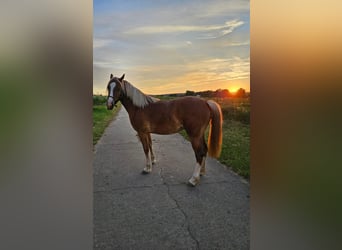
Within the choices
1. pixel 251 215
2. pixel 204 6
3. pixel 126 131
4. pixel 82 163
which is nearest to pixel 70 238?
pixel 82 163

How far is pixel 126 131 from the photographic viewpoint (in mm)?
972

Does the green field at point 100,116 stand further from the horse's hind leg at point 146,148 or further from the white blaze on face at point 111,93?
the horse's hind leg at point 146,148

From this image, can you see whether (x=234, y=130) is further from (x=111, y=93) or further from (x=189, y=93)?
(x=111, y=93)

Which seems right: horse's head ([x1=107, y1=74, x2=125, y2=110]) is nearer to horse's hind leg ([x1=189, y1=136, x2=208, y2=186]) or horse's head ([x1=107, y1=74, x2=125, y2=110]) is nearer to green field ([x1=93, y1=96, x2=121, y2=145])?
green field ([x1=93, y1=96, x2=121, y2=145])

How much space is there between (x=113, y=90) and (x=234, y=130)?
475 millimetres

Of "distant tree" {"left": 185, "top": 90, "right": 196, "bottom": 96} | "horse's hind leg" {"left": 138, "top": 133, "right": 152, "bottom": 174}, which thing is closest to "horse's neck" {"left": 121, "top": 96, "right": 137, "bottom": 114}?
"horse's hind leg" {"left": 138, "top": 133, "right": 152, "bottom": 174}

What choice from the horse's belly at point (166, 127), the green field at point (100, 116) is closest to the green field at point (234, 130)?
the green field at point (100, 116)

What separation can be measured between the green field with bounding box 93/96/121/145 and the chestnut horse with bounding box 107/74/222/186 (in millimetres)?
40

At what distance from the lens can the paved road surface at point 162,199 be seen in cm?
83

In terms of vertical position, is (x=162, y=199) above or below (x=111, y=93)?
below

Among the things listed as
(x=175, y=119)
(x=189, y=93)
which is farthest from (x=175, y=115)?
(x=189, y=93)

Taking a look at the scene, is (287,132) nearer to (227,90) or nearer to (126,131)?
(227,90)

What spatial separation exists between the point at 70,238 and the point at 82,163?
0.22 m

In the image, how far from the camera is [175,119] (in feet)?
3.33
